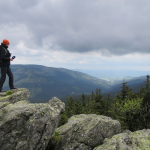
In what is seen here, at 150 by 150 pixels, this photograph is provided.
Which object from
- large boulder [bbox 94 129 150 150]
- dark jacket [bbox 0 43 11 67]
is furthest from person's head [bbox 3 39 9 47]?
large boulder [bbox 94 129 150 150]

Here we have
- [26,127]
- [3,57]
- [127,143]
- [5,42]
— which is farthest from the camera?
[5,42]

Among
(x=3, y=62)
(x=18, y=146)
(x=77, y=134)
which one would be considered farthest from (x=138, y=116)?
(x=3, y=62)

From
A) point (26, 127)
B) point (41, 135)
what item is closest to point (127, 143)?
point (41, 135)

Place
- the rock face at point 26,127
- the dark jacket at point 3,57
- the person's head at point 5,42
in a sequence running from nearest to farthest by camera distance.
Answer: the rock face at point 26,127, the dark jacket at point 3,57, the person's head at point 5,42

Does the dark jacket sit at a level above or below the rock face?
above

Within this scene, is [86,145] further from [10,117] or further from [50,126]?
[10,117]

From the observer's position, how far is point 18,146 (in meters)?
8.63

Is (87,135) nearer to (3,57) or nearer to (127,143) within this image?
(127,143)

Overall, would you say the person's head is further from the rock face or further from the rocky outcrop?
the rock face

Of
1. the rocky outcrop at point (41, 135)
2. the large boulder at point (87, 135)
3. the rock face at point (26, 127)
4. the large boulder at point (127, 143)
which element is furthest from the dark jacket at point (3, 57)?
the large boulder at point (127, 143)

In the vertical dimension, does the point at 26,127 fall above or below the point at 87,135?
above

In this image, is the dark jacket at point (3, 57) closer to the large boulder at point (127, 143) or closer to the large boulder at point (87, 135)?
the large boulder at point (87, 135)

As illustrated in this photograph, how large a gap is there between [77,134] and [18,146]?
6.41 meters

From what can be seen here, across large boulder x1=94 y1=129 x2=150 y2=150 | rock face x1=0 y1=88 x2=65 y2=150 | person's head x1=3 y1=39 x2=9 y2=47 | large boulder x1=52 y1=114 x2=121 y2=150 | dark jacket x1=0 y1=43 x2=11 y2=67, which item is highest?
person's head x1=3 y1=39 x2=9 y2=47
